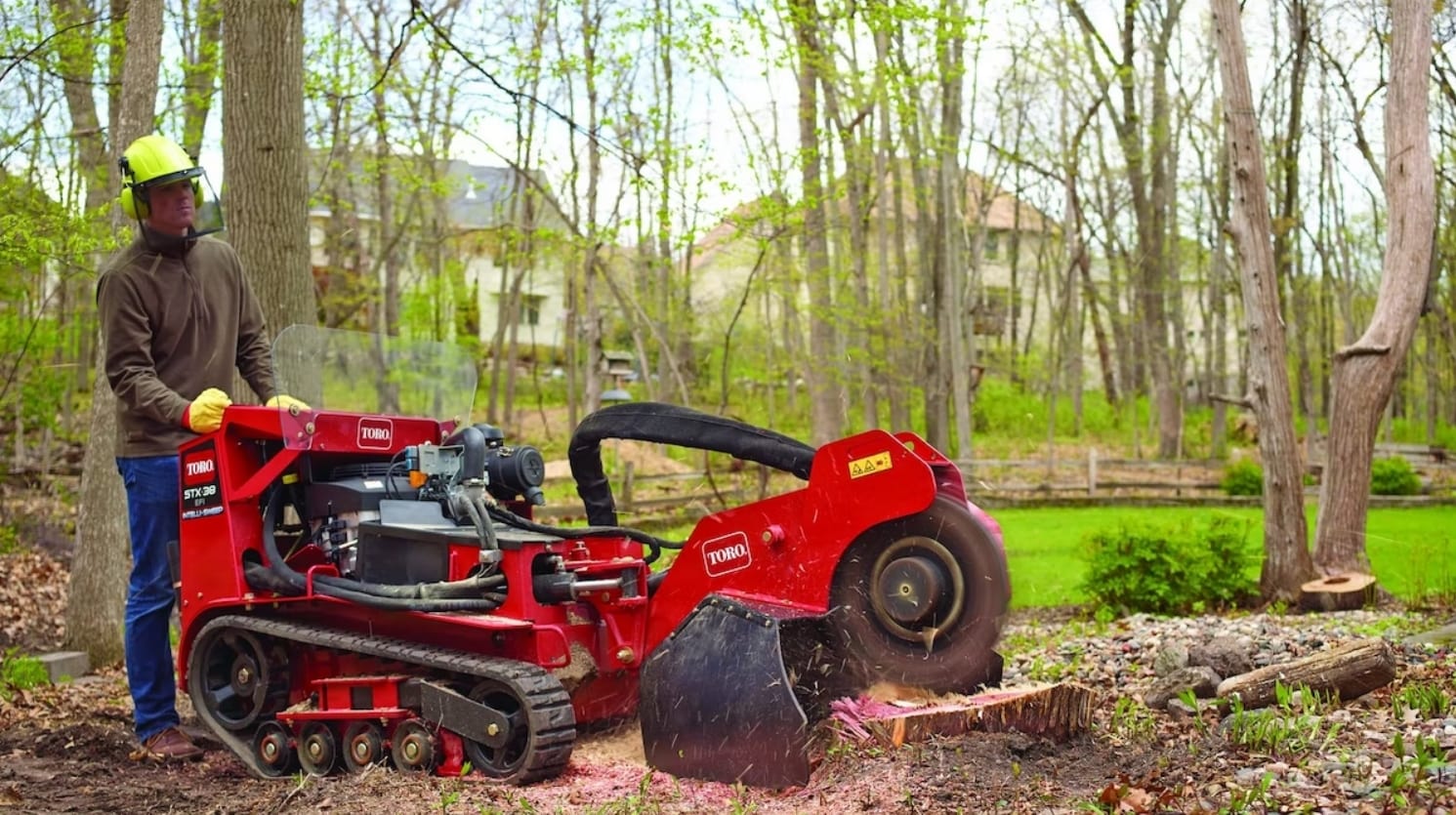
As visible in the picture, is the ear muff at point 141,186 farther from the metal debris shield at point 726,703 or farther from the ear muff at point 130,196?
the metal debris shield at point 726,703

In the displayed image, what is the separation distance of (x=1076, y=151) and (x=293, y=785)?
111 feet

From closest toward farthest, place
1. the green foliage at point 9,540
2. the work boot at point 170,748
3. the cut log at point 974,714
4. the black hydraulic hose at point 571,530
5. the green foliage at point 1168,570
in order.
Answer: the cut log at point 974,714
the black hydraulic hose at point 571,530
the work boot at point 170,748
the green foliage at point 1168,570
the green foliage at point 9,540

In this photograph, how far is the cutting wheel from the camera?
498cm

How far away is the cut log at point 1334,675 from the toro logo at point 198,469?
4520 millimetres

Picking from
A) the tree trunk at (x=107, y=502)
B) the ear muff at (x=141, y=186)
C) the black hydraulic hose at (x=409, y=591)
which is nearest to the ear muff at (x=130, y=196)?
the ear muff at (x=141, y=186)

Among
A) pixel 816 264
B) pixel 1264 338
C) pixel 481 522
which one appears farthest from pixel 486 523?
pixel 816 264

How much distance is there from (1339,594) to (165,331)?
9.30m

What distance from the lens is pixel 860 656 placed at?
5129 millimetres

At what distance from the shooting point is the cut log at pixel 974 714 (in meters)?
4.86

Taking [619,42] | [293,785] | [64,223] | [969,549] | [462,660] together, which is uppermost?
[619,42]

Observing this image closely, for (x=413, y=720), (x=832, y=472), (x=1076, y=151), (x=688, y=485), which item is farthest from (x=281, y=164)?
(x=1076, y=151)

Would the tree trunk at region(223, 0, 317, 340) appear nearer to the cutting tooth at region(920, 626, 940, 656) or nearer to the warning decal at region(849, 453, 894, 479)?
the warning decal at region(849, 453, 894, 479)

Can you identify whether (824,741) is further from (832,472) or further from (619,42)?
(619,42)

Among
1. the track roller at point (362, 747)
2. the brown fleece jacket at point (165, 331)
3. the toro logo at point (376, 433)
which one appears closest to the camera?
the track roller at point (362, 747)
